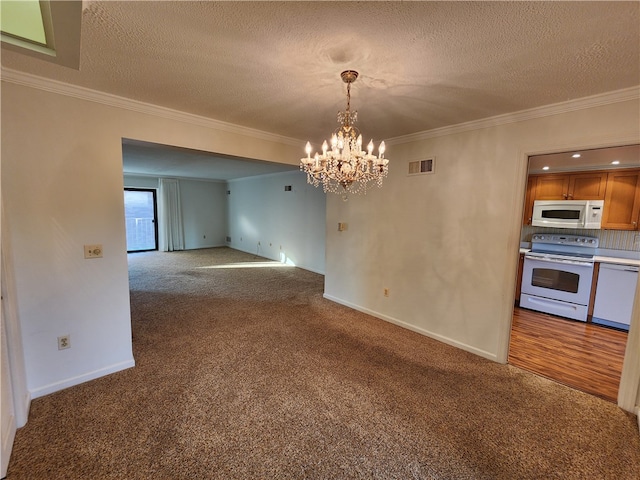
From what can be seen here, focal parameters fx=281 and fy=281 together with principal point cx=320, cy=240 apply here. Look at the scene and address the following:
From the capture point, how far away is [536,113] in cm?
243

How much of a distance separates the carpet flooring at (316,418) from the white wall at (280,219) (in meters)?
3.52

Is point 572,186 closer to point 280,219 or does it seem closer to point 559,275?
point 559,275

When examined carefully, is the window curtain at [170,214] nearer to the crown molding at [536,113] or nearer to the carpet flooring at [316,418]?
the carpet flooring at [316,418]

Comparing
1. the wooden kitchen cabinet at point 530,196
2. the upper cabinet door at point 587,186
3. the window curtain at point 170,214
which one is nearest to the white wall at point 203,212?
the window curtain at point 170,214

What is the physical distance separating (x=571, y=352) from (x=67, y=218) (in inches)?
195

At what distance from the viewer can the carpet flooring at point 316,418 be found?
5.32 ft

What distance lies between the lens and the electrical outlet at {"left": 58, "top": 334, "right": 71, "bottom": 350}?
2.26 metres

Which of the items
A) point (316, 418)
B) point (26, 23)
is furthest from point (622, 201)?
point (26, 23)

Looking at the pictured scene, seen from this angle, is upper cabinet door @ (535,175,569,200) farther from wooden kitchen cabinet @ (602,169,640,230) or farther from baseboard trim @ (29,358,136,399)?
baseboard trim @ (29,358,136,399)

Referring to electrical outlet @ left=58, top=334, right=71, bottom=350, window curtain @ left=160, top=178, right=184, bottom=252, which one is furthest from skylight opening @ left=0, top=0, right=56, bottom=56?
window curtain @ left=160, top=178, right=184, bottom=252

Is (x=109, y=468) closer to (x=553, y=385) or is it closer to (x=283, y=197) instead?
(x=553, y=385)

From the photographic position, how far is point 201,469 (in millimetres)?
1585

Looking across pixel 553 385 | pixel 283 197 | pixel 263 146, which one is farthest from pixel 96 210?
pixel 283 197

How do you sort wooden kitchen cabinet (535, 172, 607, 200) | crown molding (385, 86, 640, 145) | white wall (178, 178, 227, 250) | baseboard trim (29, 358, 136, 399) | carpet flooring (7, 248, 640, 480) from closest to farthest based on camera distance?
carpet flooring (7, 248, 640, 480)
crown molding (385, 86, 640, 145)
baseboard trim (29, 358, 136, 399)
wooden kitchen cabinet (535, 172, 607, 200)
white wall (178, 178, 227, 250)
